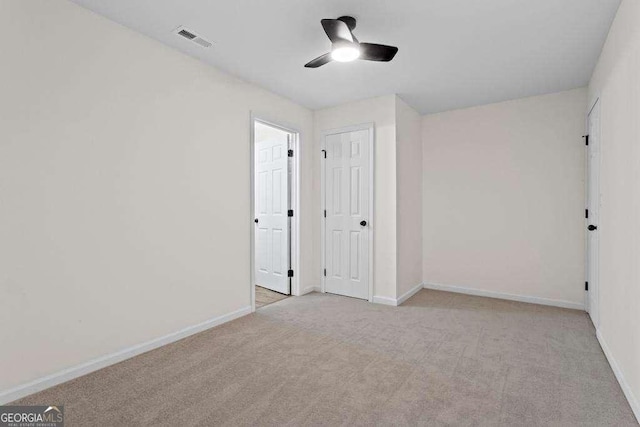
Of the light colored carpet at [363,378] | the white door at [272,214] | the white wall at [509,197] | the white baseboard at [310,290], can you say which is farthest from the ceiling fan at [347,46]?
the white baseboard at [310,290]

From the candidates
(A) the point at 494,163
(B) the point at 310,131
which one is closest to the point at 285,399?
(B) the point at 310,131

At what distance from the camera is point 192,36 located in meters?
2.59

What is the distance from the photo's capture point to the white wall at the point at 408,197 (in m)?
4.02

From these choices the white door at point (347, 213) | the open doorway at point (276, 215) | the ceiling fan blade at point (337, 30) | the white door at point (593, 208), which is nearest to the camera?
the ceiling fan blade at point (337, 30)

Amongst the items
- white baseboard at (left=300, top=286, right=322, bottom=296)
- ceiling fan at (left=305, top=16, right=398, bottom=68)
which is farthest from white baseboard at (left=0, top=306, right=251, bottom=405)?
ceiling fan at (left=305, top=16, right=398, bottom=68)

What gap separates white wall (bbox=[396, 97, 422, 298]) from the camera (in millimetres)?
4016

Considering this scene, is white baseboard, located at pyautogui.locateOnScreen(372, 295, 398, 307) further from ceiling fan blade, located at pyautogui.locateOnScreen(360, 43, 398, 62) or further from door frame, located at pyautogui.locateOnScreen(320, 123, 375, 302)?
ceiling fan blade, located at pyautogui.locateOnScreen(360, 43, 398, 62)

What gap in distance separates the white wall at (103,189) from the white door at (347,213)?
147cm

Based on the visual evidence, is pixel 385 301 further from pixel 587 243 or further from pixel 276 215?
pixel 587 243

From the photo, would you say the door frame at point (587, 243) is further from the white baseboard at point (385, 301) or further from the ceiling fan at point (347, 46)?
the ceiling fan at point (347, 46)

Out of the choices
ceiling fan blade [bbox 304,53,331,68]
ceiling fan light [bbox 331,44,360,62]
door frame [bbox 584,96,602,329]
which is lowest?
door frame [bbox 584,96,602,329]

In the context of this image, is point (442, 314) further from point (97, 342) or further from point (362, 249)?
point (97, 342)

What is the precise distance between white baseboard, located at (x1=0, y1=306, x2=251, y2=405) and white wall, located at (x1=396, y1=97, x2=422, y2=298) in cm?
233

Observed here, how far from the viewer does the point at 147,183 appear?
2625 millimetres
